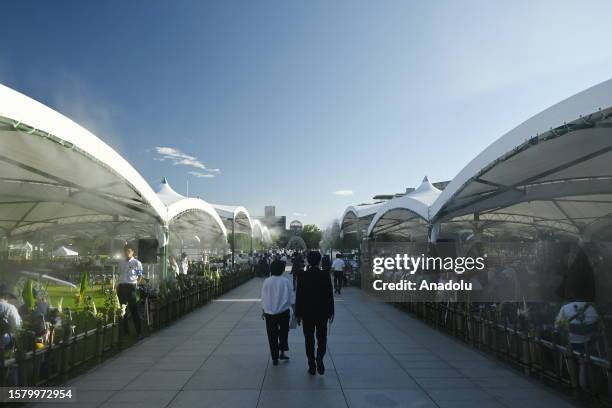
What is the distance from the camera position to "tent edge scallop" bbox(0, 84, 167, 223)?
21.9 feet

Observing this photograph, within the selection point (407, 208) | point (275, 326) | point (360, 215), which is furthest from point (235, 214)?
point (275, 326)

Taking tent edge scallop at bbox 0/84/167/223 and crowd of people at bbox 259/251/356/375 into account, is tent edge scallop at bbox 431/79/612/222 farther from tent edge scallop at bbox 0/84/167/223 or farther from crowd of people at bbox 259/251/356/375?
tent edge scallop at bbox 0/84/167/223

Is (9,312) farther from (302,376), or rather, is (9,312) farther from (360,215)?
(360,215)

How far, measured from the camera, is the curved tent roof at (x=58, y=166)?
722cm

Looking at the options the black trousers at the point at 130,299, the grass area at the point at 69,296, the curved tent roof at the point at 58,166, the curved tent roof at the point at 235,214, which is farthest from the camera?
the curved tent roof at the point at 235,214

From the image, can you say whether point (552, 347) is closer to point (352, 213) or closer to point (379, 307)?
point (379, 307)

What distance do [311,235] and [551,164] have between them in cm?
12091

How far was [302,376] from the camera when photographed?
Result: 21.0 ft

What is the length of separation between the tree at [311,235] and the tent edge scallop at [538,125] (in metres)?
114

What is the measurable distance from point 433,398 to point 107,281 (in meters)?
22.9

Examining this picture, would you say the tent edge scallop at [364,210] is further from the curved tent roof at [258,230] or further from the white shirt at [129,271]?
the white shirt at [129,271]

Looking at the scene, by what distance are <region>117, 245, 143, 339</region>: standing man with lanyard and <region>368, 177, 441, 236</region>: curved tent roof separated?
30.7 feet

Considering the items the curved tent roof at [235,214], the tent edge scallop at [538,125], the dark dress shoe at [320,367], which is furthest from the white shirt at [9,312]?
the curved tent roof at [235,214]

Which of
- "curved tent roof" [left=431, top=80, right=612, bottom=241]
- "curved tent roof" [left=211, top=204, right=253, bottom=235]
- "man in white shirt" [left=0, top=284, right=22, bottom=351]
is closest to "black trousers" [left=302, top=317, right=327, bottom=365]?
"man in white shirt" [left=0, top=284, right=22, bottom=351]
